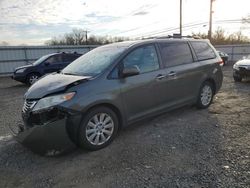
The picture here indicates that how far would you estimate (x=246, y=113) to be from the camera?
19.5 ft

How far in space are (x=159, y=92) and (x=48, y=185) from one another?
2.69 meters

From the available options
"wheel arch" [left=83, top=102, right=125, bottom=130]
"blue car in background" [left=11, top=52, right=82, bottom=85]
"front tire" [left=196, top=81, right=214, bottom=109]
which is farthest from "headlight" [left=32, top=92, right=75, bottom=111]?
"blue car in background" [left=11, top=52, right=82, bottom=85]

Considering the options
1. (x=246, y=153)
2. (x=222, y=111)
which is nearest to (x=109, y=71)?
(x=246, y=153)

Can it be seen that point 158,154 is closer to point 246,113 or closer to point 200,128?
point 200,128

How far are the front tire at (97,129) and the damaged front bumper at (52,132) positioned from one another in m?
0.15

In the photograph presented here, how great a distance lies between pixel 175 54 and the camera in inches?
217

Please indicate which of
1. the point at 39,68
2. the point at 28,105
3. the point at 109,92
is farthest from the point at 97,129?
the point at 39,68

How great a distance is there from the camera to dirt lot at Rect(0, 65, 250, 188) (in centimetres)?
329

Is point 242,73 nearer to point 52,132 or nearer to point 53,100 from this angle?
point 53,100

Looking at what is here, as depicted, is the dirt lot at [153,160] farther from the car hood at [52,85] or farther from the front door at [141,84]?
the car hood at [52,85]

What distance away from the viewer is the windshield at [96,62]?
4.47m

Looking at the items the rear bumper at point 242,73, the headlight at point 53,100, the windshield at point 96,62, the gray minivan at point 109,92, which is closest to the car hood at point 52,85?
the gray minivan at point 109,92

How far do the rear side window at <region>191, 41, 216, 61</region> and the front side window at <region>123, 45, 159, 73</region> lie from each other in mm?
1512

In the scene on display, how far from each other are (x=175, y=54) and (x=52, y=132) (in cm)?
313
